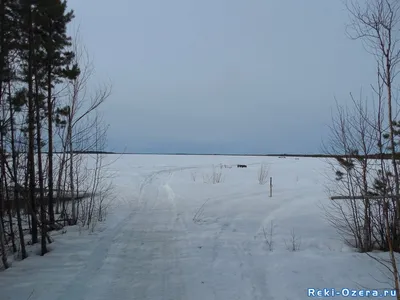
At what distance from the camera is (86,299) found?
14.2 ft

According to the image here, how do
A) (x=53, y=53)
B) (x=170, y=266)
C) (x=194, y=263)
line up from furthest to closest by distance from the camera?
1. (x=53, y=53)
2. (x=194, y=263)
3. (x=170, y=266)

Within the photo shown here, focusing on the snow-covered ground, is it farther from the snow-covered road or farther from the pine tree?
the pine tree

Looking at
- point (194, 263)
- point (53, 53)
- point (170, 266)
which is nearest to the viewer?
point (170, 266)

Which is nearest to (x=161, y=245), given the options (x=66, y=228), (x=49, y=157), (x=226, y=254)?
(x=226, y=254)

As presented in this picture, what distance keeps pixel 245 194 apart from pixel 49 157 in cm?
894

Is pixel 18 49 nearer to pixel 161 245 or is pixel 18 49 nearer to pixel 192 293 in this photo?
pixel 161 245

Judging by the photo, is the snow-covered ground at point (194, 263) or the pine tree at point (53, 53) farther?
the pine tree at point (53, 53)

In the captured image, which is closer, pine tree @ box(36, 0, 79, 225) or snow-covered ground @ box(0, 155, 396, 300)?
snow-covered ground @ box(0, 155, 396, 300)

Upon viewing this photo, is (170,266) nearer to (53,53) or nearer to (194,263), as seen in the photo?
(194,263)

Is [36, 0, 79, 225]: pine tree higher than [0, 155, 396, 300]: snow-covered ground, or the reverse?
[36, 0, 79, 225]: pine tree

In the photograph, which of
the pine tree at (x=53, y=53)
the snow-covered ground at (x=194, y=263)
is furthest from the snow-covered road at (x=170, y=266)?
the pine tree at (x=53, y=53)

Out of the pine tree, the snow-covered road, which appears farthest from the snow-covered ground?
the pine tree

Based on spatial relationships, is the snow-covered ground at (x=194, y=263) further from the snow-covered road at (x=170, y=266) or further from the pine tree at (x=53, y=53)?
the pine tree at (x=53, y=53)

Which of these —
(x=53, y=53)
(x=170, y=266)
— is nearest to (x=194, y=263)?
(x=170, y=266)
